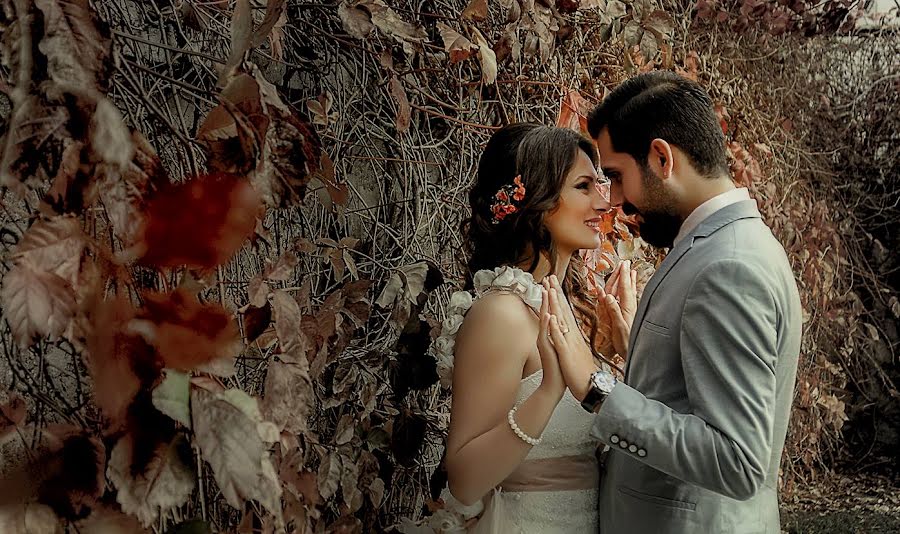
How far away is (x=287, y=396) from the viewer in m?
1.23

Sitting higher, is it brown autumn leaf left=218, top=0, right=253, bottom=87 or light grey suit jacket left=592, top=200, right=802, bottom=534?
brown autumn leaf left=218, top=0, right=253, bottom=87

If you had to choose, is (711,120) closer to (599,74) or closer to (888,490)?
(599,74)

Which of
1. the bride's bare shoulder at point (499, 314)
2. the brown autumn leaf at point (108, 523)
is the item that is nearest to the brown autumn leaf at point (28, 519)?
the brown autumn leaf at point (108, 523)

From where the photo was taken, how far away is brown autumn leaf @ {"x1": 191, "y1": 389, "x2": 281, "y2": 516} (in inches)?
31.7

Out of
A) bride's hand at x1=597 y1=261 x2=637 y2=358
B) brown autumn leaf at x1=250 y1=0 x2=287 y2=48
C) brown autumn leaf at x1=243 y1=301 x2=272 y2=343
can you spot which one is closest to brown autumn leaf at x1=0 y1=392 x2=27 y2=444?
brown autumn leaf at x1=243 y1=301 x2=272 y2=343

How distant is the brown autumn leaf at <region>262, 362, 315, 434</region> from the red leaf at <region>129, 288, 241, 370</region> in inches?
14.2

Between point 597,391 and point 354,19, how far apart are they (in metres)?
0.77

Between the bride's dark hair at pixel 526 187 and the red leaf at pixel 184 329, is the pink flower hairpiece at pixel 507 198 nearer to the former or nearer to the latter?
the bride's dark hair at pixel 526 187

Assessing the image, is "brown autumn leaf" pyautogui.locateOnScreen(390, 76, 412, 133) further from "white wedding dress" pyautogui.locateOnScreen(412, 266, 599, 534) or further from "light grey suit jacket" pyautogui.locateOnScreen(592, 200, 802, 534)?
"light grey suit jacket" pyautogui.locateOnScreen(592, 200, 802, 534)

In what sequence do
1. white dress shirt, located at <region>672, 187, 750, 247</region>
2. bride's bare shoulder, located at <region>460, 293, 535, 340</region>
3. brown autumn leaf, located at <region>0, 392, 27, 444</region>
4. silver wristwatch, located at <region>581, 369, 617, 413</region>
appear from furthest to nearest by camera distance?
bride's bare shoulder, located at <region>460, 293, 535, 340</region>, white dress shirt, located at <region>672, 187, 750, 247</region>, silver wristwatch, located at <region>581, 369, 617, 413</region>, brown autumn leaf, located at <region>0, 392, 27, 444</region>

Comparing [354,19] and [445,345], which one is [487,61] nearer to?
[354,19]

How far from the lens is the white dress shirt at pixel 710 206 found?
5.44 feet

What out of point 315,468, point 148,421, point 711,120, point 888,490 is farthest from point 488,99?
point 888,490

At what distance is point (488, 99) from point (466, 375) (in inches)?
38.7
